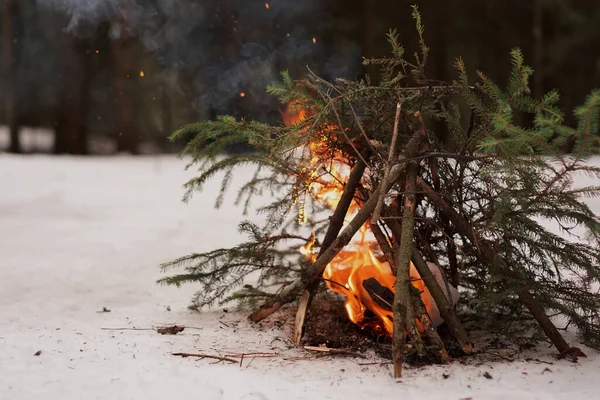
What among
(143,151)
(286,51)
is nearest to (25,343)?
(286,51)

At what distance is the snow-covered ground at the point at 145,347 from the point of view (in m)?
2.72

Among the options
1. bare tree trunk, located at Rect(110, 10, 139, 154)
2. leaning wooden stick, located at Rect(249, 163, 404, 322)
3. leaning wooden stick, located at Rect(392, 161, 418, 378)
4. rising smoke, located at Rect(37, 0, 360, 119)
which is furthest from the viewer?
bare tree trunk, located at Rect(110, 10, 139, 154)

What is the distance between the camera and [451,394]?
2.67 m

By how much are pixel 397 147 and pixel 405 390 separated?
145 cm

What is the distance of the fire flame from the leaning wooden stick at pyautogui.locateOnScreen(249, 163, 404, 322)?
0.41 ft

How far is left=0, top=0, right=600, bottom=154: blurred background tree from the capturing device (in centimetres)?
1113

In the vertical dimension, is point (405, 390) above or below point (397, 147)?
below

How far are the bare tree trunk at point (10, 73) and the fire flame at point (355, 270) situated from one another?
13492 millimetres

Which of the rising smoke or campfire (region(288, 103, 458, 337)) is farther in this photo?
the rising smoke

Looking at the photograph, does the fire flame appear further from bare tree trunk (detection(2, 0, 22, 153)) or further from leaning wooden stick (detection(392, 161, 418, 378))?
bare tree trunk (detection(2, 0, 22, 153))

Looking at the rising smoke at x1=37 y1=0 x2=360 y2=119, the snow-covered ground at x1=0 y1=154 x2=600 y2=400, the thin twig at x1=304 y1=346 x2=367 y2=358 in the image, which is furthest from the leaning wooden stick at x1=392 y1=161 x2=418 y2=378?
the rising smoke at x1=37 y1=0 x2=360 y2=119

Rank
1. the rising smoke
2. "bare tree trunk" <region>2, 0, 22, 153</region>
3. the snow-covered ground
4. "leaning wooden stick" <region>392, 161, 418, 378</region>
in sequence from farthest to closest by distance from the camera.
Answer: "bare tree trunk" <region>2, 0, 22, 153</region> → the rising smoke → "leaning wooden stick" <region>392, 161, 418, 378</region> → the snow-covered ground

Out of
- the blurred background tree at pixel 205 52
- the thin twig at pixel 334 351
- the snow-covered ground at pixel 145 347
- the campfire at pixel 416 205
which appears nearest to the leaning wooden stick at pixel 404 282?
the campfire at pixel 416 205

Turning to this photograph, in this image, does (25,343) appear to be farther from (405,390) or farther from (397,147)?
(397,147)
